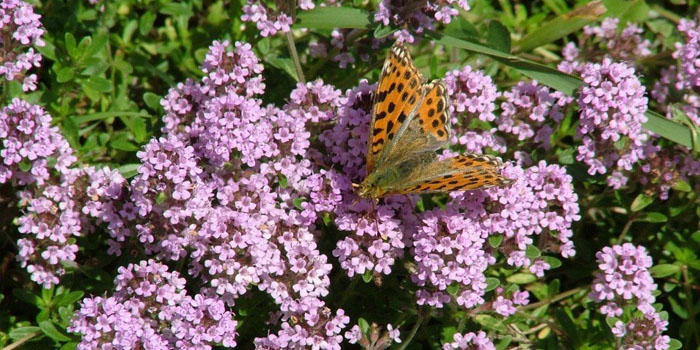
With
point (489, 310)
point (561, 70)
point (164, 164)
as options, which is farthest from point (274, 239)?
point (561, 70)

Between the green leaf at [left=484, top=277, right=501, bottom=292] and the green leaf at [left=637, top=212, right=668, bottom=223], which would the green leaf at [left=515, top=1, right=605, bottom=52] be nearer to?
the green leaf at [left=637, top=212, right=668, bottom=223]

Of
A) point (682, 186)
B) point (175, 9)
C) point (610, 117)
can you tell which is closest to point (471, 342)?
point (610, 117)

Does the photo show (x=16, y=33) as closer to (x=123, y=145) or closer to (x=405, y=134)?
(x=123, y=145)

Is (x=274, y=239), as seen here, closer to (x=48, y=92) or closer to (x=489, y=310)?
(x=489, y=310)

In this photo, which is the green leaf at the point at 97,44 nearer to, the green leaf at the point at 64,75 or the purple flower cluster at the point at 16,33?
the green leaf at the point at 64,75

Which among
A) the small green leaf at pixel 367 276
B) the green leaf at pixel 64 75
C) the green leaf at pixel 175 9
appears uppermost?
the green leaf at pixel 175 9

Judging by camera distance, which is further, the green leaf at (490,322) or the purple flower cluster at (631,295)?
the green leaf at (490,322)

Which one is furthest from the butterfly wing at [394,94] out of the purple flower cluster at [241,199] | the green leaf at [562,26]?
the green leaf at [562,26]
